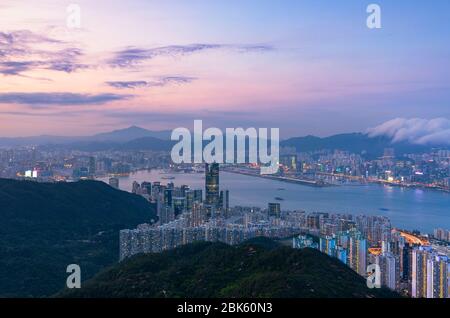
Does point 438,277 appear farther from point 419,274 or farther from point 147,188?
point 147,188

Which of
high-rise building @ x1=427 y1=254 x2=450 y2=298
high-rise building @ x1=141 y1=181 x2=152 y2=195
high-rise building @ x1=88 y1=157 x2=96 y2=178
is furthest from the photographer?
high-rise building @ x1=88 y1=157 x2=96 y2=178

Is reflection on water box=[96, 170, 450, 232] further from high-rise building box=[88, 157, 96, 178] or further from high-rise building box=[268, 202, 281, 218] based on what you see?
high-rise building box=[268, 202, 281, 218]

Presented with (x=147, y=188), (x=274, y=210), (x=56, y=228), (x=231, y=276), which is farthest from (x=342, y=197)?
(x=231, y=276)

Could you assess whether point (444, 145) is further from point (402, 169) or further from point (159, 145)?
point (159, 145)

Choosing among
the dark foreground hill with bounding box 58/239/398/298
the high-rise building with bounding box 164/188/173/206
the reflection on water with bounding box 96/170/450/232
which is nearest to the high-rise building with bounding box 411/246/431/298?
the dark foreground hill with bounding box 58/239/398/298
